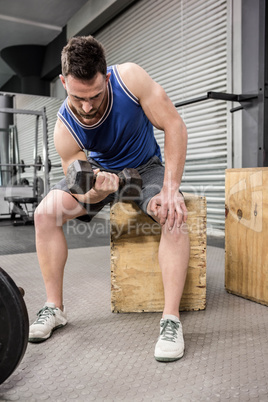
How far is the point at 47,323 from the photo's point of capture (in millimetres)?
1151

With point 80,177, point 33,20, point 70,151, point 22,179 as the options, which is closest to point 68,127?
point 70,151

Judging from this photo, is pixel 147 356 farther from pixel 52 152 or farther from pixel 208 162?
pixel 52 152

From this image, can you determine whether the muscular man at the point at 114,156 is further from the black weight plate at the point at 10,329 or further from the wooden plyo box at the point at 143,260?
the black weight plate at the point at 10,329

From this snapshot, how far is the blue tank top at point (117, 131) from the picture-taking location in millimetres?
1139

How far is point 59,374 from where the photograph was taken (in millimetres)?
918

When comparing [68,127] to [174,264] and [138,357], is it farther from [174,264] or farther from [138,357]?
[138,357]

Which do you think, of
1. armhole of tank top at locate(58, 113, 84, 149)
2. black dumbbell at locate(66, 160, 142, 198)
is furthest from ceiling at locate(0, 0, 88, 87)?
black dumbbell at locate(66, 160, 142, 198)

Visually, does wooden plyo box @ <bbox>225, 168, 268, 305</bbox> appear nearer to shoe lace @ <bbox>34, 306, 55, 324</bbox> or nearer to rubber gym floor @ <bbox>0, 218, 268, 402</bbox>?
rubber gym floor @ <bbox>0, 218, 268, 402</bbox>

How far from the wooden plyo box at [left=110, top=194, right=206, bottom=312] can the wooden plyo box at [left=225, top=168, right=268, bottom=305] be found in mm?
228

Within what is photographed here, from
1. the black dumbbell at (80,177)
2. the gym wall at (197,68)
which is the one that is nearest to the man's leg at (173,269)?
the black dumbbell at (80,177)

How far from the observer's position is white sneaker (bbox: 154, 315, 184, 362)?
973mm

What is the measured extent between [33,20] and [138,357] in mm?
5323

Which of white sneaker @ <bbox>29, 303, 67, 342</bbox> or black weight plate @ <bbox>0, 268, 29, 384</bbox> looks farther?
white sneaker @ <bbox>29, 303, 67, 342</bbox>

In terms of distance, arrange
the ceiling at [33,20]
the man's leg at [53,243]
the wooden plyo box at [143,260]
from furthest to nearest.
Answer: the ceiling at [33,20] < the wooden plyo box at [143,260] < the man's leg at [53,243]
